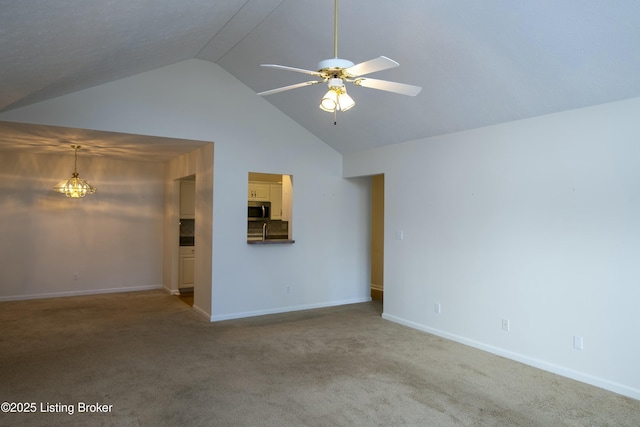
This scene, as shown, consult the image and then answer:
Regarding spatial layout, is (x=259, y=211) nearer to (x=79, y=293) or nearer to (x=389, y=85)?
(x=79, y=293)

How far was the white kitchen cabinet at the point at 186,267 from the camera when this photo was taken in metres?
7.36

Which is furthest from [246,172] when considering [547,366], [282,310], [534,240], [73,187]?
[547,366]

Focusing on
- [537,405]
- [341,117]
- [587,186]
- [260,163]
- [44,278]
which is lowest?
[537,405]

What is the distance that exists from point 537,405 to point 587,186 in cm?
188

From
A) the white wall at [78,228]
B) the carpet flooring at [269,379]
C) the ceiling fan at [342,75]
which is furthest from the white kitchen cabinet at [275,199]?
the ceiling fan at [342,75]

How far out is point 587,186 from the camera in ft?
11.6

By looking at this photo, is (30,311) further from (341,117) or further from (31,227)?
(341,117)

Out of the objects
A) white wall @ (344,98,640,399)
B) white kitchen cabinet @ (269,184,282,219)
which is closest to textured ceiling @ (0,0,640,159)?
white wall @ (344,98,640,399)

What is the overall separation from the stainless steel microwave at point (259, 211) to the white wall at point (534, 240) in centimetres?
335

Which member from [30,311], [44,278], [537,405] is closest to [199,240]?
[30,311]

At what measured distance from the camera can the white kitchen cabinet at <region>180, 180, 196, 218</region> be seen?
745cm

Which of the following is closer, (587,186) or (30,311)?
(587,186)

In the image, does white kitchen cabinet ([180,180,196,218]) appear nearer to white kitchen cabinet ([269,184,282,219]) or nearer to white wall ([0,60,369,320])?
white kitchen cabinet ([269,184,282,219])

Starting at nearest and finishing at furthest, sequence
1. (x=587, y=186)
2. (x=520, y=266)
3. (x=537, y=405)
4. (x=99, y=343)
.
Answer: (x=537, y=405), (x=587, y=186), (x=520, y=266), (x=99, y=343)
